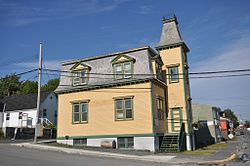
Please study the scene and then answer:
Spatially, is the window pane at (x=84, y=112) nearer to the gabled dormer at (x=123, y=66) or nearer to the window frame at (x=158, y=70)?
the gabled dormer at (x=123, y=66)

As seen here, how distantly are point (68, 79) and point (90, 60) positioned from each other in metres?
3.07

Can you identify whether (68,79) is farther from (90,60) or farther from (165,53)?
(165,53)

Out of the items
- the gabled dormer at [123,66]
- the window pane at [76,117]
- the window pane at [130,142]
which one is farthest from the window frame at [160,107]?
the window pane at [76,117]

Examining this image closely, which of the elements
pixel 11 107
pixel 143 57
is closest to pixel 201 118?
pixel 143 57

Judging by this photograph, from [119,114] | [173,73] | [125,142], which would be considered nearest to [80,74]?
[119,114]

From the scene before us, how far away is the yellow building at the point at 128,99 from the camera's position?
2320cm

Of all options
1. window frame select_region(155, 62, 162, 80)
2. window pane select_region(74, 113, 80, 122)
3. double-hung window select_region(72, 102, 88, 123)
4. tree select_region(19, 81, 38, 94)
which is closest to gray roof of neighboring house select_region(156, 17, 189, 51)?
window frame select_region(155, 62, 162, 80)

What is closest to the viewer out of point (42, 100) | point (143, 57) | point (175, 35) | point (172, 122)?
point (143, 57)

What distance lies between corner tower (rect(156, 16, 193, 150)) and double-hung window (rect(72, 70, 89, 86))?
805cm

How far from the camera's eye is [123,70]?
82.4 feet

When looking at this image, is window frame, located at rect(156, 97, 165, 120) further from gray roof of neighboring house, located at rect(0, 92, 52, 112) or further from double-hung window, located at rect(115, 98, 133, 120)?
gray roof of neighboring house, located at rect(0, 92, 52, 112)

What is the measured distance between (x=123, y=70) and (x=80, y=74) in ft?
16.4

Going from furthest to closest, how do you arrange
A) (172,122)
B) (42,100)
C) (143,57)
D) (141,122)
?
(42,100), (172,122), (143,57), (141,122)

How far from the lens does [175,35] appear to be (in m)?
28.6
